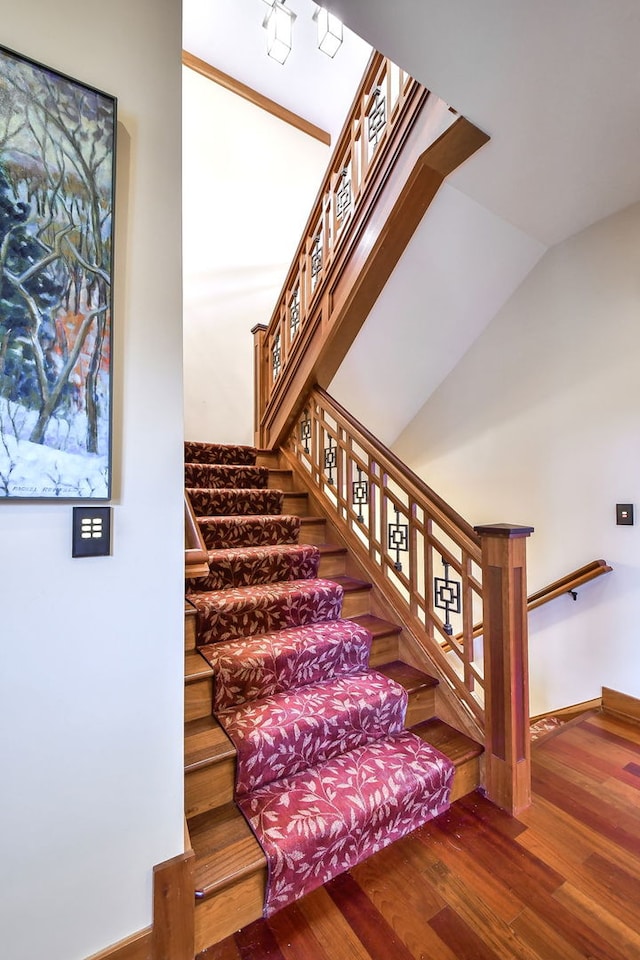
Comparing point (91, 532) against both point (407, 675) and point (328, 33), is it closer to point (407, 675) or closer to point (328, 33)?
point (407, 675)

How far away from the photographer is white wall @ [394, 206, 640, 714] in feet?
7.66

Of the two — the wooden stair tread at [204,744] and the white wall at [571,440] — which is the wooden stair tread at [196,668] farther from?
the white wall at [571,440]

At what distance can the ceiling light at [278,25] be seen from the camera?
10.7 ft

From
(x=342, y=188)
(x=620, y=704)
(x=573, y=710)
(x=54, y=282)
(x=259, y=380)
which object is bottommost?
(x=573, y=710)

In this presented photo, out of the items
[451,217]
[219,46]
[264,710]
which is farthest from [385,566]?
[219,46]

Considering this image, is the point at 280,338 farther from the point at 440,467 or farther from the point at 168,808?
the point at 168,808

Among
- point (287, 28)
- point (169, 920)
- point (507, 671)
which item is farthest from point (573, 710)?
point (287, 28)

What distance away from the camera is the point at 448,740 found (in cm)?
182

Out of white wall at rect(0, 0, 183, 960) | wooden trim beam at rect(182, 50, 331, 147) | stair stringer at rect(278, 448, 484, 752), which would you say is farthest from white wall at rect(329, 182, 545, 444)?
wooden trim beam at rect(182, 50, 331, 147)

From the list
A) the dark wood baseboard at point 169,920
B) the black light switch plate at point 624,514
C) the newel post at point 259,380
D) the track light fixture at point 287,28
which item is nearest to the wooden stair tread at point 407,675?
the dark wood baseboard at point 169,920

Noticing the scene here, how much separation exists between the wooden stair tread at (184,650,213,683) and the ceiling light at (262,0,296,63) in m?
4.27

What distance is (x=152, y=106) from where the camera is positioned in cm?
110

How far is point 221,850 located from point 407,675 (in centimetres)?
105

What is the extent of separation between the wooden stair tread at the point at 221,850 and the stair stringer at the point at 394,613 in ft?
3.30
